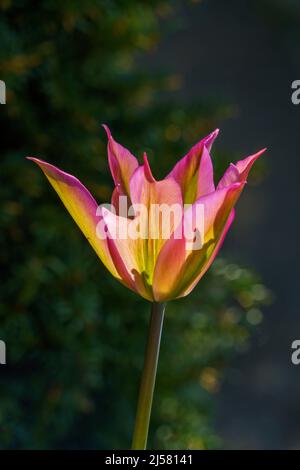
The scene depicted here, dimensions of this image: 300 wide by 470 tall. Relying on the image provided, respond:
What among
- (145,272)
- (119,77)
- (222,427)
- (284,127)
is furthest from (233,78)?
(145,272)

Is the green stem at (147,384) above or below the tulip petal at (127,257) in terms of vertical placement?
below

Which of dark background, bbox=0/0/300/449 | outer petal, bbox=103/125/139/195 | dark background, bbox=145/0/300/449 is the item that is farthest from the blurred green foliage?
dark background, bbox=145/0/300/449

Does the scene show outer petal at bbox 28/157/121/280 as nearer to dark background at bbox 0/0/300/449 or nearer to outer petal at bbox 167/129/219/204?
outer petal at bbox 167/129/219/204

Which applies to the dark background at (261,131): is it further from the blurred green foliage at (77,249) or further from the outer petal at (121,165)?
the outer petal at (121,165)

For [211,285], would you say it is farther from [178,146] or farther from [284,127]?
[284,127]

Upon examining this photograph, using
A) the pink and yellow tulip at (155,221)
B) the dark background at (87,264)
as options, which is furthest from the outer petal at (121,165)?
the dark background at (87,264)

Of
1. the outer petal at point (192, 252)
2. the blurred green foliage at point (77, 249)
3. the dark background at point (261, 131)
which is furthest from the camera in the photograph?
the dark background at point (261, 131)
